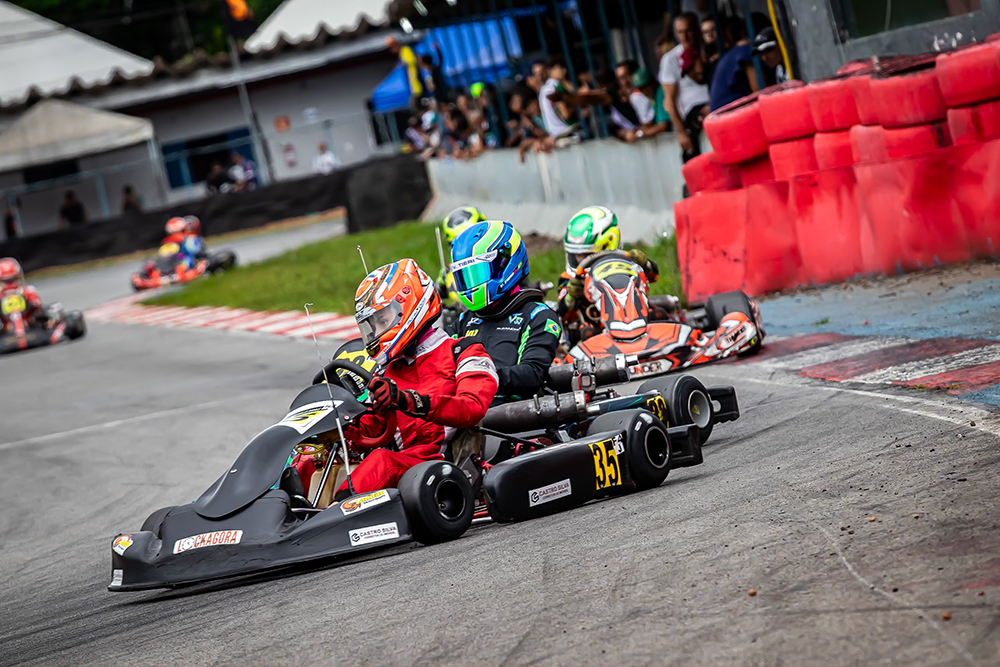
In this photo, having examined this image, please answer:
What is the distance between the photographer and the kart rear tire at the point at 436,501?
4504 millimetres

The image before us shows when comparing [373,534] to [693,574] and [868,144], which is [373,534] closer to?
[693,574]

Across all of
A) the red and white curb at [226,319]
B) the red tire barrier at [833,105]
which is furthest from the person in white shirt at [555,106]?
the red tire barrier at [833,105]

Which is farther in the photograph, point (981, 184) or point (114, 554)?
point (981, 184)

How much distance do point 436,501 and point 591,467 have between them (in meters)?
0.68

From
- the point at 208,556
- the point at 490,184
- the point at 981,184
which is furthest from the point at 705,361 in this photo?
the point at 490,184

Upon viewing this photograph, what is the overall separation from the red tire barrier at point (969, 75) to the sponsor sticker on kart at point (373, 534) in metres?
5.33

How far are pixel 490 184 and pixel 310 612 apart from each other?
16492 millimetres

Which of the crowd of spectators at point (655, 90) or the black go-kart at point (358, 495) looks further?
the crowd of spectators at point (655, 90)

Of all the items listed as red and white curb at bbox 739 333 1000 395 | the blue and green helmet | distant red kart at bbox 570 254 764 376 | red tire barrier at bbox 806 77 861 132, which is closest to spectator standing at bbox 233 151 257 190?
red tire barrier at bbox 806 77 861 132

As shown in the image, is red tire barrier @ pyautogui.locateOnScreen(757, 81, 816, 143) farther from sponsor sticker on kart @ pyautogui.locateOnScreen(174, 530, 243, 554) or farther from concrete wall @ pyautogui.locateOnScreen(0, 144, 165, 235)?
concrete wall @ pyautogui.locateOnScreen(0, 144, 165, 235)

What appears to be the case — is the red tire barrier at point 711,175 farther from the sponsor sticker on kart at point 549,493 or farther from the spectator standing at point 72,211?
the spectator standing at point 72,211

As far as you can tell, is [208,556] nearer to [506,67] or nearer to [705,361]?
[705,361]

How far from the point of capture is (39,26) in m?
36.8

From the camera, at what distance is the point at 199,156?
35.5m
